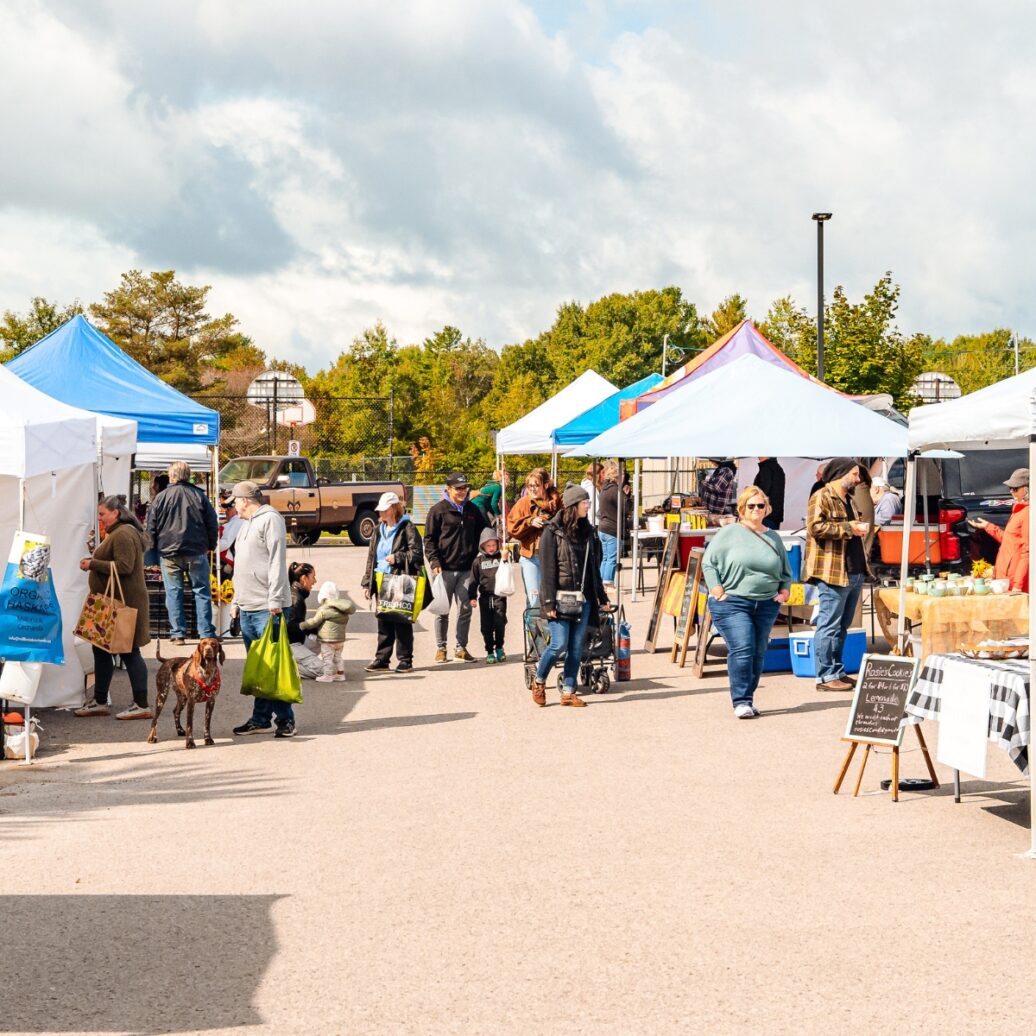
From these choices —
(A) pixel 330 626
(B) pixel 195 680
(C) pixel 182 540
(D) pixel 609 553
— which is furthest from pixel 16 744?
(D) pixel 609 553

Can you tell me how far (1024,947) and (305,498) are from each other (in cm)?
2930

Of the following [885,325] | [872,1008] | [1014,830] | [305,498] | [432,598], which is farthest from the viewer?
[885,325]

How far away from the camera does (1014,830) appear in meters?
7.96

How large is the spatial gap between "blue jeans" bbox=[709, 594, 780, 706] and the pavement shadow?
5.78m

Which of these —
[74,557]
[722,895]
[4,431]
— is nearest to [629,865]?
[722,895]

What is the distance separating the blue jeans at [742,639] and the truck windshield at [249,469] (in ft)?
76.9

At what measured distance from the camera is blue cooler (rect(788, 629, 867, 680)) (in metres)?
14.1

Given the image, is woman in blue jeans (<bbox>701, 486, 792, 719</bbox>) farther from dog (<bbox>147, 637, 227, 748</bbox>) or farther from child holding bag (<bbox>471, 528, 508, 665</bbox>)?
dog (<bbox>147, 637, 227, 748</bbox>)

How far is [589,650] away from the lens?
1345 centimetres

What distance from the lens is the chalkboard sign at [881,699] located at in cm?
872

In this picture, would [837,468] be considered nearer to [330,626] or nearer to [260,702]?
[330,626]

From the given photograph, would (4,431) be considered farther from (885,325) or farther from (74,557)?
(885,325)

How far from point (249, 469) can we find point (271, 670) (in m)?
23.9

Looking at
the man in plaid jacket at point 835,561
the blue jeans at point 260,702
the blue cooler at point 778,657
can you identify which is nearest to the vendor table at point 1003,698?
the man in plaid jacket at point 835,561
